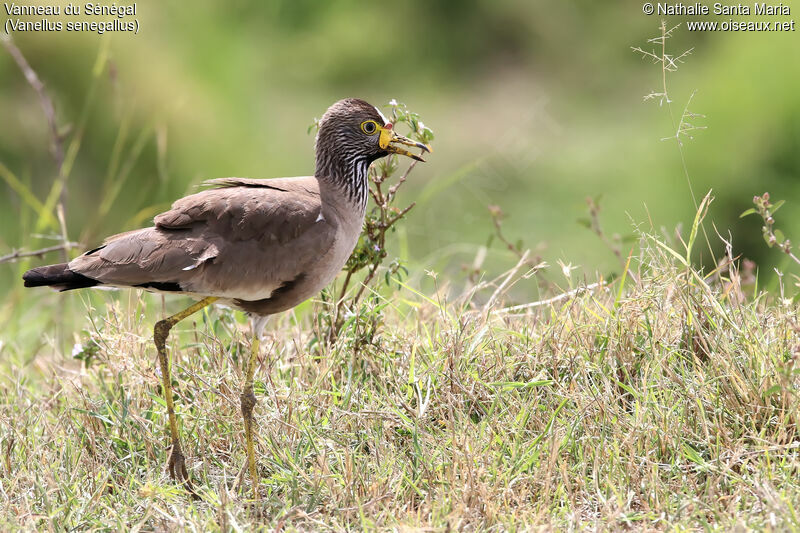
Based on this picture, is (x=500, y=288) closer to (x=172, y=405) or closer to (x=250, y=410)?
(x=250, y=410)

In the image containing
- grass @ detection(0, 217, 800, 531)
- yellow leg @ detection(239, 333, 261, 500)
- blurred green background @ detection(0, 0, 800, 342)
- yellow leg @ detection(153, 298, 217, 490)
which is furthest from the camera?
blurred green background @ detection(0, 0, 800, 342)

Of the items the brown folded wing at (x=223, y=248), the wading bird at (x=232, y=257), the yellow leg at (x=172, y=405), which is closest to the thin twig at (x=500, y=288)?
the wading bird at (x=232, y=257)

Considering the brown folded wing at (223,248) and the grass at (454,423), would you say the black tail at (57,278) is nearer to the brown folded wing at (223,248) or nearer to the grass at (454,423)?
the brown folded wing at (223,248)

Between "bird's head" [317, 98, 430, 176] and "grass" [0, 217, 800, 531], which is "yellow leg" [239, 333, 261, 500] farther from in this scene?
"bird's head" [317, 98, 430, 176]

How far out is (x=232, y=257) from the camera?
3295mm

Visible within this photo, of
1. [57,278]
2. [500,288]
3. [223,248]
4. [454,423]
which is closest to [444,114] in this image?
[500,288]

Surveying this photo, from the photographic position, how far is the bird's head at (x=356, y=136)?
3.61 meters

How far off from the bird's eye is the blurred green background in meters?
0.90

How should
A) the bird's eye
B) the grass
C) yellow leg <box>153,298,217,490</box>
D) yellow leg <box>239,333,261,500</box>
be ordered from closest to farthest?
the grass < yellow leg <box>239,333,261,500</box> < yellow leg <box>153,298,217,490</box> < the bird's eye

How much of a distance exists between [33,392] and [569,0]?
6748 mm

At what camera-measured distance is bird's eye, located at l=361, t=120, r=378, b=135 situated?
11.8 ft

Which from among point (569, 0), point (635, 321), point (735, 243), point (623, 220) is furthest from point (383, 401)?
point (569, 0)

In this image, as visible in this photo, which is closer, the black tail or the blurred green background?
the black tail

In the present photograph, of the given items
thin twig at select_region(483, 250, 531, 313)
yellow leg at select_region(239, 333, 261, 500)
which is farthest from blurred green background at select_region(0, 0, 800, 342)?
yellow leg at select_region(239, 333, 261, 500)
